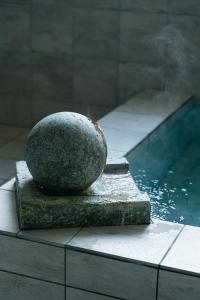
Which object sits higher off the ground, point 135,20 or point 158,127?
point 135,20

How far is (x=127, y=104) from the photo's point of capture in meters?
5.24

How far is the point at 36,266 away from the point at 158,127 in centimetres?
206

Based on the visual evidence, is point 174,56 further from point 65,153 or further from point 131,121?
point 65,153

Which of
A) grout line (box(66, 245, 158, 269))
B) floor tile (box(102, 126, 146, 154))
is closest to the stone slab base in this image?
grout line (box(66, 245, 158, 269))

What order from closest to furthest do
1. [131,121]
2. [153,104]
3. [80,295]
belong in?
[80,295], [131,121], [153,104]

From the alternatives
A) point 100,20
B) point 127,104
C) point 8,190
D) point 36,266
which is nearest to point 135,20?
point 100,20

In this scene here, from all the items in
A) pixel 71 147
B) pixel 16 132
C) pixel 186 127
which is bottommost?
pixel 16 132

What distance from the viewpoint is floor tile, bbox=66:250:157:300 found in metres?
2.65

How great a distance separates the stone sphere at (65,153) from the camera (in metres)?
2.88

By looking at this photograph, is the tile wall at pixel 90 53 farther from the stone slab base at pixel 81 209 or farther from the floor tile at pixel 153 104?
the stone slab base at pixel 81 209

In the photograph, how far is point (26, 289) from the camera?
2.91m

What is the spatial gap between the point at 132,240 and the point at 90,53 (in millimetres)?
3175

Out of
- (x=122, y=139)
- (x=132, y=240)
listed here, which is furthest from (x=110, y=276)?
(x=122, y=139)

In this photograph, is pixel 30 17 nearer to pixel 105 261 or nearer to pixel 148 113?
pixel 148 113
